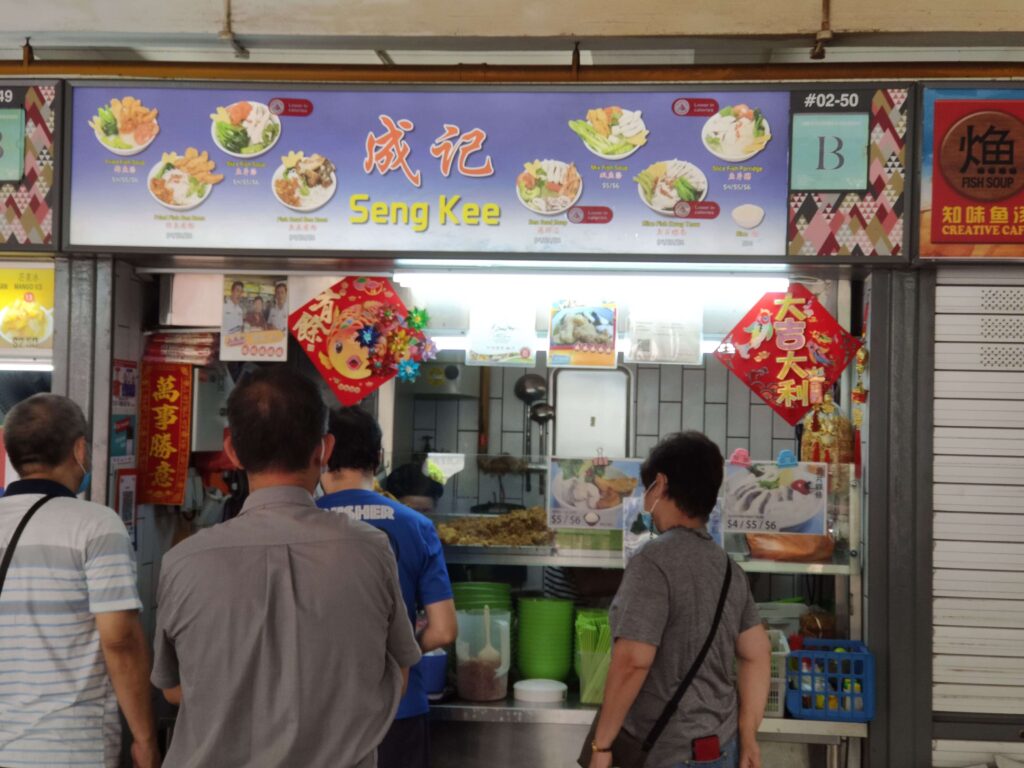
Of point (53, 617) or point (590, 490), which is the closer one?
point (53, 617)

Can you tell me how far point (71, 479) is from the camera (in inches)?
125

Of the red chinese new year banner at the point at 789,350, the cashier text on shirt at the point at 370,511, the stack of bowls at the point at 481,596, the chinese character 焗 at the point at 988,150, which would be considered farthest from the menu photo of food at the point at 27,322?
the chinese character 焗 at the point at 988,150

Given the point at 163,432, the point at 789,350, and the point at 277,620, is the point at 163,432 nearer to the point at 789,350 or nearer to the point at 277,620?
the point at 277,620

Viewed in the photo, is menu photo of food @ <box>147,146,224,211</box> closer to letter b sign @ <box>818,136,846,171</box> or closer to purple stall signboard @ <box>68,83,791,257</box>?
purple stall signboard @ <box>68,83,791,257</box>

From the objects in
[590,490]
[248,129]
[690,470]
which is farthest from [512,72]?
[690,470]

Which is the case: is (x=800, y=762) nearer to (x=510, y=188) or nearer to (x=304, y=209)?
(x=510, y=188)

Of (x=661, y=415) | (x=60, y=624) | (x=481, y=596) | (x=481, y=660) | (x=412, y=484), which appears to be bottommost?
(x=481, y=660)

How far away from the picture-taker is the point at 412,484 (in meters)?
4.78

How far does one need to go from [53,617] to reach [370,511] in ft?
3.42

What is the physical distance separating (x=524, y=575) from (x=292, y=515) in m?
2.67

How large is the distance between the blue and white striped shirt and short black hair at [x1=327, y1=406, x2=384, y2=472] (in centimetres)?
81

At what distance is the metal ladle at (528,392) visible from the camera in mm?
5973

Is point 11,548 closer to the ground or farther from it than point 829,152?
closer to the ground

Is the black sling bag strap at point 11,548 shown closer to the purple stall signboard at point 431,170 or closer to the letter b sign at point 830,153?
the purple stall signboard at point 431,170
